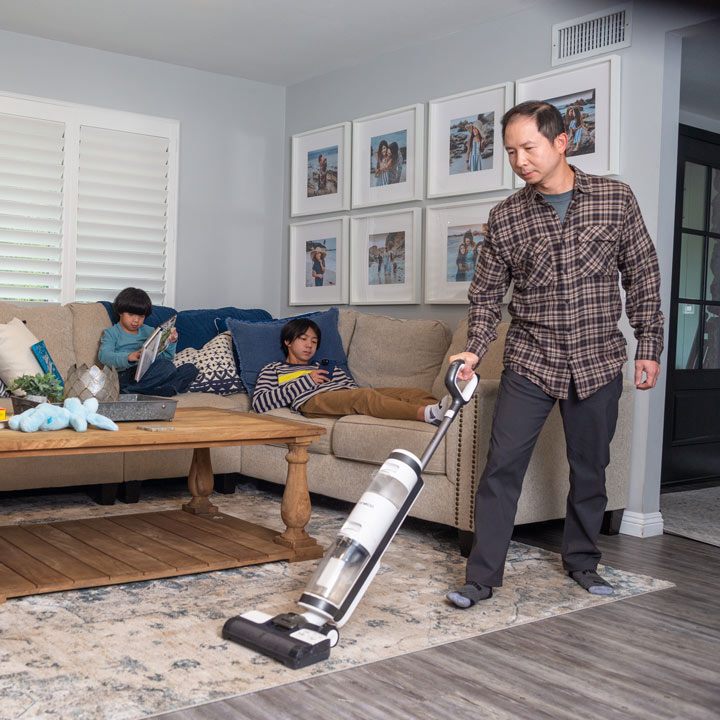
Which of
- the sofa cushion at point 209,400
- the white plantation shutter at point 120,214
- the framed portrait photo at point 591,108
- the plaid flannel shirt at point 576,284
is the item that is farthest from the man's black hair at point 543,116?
the white plantation shutter at point 120,214

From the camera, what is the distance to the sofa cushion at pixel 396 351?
4.09 m

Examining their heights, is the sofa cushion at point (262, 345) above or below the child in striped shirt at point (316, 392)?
above

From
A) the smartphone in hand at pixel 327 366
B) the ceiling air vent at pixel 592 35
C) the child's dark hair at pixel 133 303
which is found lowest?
the smartphone in hand at pixel 327 366

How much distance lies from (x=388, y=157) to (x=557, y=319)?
7.97 feet

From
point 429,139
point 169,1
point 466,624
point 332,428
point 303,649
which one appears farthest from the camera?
point 429,139

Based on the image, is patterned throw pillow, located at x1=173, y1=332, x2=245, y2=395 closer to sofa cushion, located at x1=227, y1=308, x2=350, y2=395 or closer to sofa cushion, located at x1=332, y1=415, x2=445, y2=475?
sofa cushion, located at x1=227, y1=308, x2=350, y2=395

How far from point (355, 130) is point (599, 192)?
2606 mm

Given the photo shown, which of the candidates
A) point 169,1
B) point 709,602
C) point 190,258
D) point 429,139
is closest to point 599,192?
point 709,602

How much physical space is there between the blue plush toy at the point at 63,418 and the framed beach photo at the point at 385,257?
2.24 meters

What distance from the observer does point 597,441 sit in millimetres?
2568

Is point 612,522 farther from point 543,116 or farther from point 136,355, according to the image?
point 136,355

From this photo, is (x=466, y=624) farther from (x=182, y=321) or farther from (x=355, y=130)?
(x=355, y=130)

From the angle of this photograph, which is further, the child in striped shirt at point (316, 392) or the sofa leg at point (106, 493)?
the sofa leg at point (106, 493)

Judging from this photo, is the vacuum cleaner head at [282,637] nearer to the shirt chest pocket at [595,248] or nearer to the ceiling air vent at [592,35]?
the shirt chest pocket at [595,248]
